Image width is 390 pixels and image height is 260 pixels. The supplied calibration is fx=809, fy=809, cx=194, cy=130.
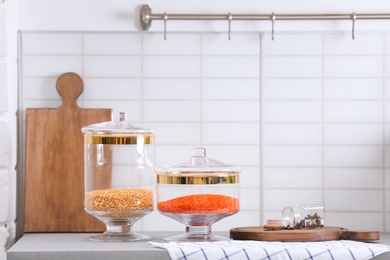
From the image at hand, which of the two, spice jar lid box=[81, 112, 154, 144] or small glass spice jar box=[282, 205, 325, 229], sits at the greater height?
spice jar lid box=[81, 112, 154, 144]

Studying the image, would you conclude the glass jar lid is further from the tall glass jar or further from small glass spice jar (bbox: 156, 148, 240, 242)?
small glass spice jar (bbox: 156, 148, 240, 242)

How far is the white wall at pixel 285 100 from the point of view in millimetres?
2658

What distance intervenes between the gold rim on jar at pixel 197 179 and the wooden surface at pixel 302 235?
15 cm

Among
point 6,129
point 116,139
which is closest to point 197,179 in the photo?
point 116,139

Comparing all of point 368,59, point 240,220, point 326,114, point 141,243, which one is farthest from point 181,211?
point 368,59

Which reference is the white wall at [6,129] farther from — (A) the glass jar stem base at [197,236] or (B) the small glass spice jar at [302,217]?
(B) the small glass spice jar at [302,217]

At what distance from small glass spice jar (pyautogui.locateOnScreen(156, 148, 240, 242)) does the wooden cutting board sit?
1.20 feet

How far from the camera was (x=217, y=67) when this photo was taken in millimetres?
2666

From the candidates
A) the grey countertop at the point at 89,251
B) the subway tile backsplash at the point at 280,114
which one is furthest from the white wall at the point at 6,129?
the subway tile backsplash at the point at 280,114

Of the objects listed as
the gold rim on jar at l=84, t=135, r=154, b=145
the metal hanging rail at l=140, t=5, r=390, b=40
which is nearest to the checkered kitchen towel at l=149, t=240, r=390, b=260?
the gold rim on jar at l=84, t=135, r=154, b=145

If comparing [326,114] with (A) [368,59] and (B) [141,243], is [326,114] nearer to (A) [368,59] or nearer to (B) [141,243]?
(A) [368,59]

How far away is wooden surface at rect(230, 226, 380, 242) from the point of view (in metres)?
2.26

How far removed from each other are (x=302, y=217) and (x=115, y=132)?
606 mm

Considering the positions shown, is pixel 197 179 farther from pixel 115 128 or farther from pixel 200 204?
pixel 115 128
